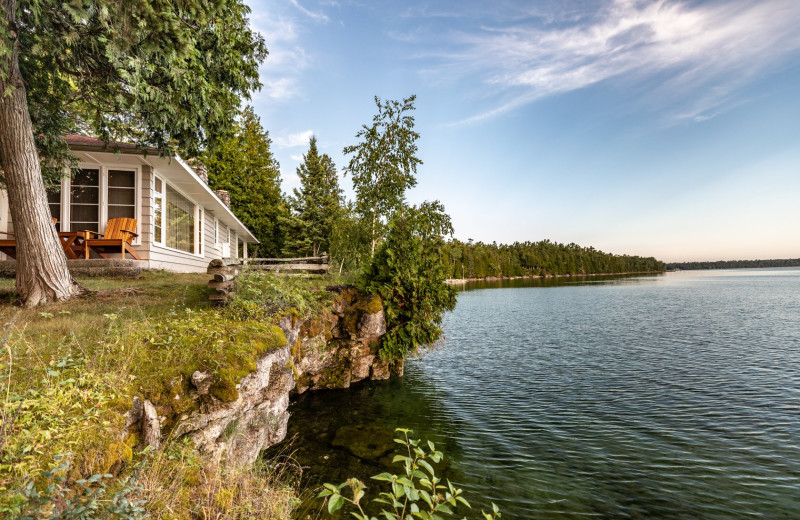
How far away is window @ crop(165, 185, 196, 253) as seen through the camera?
1616cm

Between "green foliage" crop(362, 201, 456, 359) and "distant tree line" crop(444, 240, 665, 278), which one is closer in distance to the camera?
"green foliage" crop(362, 201, 456, 359)

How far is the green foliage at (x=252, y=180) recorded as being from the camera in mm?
37688

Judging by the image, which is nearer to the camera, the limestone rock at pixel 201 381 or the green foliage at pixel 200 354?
the green foliage at pixel 200 354

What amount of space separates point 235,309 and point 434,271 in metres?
5.80

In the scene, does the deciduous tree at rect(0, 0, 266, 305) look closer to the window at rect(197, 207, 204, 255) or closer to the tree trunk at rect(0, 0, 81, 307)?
the tree trunk at rect(0, 0, 81, 307)

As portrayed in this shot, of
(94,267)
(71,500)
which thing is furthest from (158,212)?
(71,500)

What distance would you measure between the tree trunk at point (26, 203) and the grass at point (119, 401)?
131 cm

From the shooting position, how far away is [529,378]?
37.9ft

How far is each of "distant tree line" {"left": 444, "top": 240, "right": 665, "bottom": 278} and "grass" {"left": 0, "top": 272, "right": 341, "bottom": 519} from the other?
9931 centimetres

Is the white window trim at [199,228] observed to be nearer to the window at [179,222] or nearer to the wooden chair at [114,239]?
the window at [179,222]

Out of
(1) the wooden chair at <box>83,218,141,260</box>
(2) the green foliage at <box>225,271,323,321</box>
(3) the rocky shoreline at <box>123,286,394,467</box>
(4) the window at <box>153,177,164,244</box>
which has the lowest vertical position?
(3) the rocky shoreline at <box>123,286,394,467</box>

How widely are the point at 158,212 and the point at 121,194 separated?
4.40ft

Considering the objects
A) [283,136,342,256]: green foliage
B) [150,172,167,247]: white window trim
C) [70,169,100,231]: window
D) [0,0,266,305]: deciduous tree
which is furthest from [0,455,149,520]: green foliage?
[283,136,342,256]: green foliage

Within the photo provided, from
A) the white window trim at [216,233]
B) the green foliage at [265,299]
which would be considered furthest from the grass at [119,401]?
the white window trim at [216,233]
